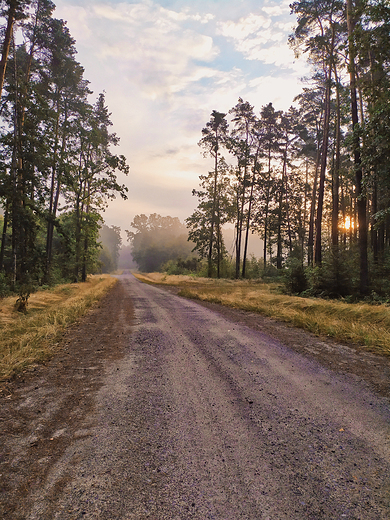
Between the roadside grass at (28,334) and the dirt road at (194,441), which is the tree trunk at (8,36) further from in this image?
the dirt road at (194,441)

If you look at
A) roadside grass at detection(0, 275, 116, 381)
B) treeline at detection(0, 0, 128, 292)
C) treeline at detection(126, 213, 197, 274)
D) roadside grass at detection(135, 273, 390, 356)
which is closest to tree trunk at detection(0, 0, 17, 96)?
treeline at detection(0, 0, 128, 292)

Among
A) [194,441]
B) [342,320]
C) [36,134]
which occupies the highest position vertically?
[36,134]

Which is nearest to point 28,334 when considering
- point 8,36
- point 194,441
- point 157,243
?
point 194,441

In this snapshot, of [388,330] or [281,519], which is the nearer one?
[281,519]

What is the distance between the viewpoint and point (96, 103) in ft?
87.7

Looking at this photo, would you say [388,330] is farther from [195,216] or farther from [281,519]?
[195,216]

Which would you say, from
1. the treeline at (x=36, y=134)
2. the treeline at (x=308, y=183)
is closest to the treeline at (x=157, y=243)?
the treeline at (x=308, y=183)

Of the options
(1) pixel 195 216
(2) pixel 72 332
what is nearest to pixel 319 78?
(1) pixel 195 216

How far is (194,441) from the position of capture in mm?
2199

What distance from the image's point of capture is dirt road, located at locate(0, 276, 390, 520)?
5.17 ft

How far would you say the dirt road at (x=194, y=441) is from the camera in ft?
5.17

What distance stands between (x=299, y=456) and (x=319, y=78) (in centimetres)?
2196

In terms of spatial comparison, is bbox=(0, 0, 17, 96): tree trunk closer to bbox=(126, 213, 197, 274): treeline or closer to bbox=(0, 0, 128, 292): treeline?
bbox=(0, 0, 128, 292): treeline

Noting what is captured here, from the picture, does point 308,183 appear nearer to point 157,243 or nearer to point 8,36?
point 8,36
